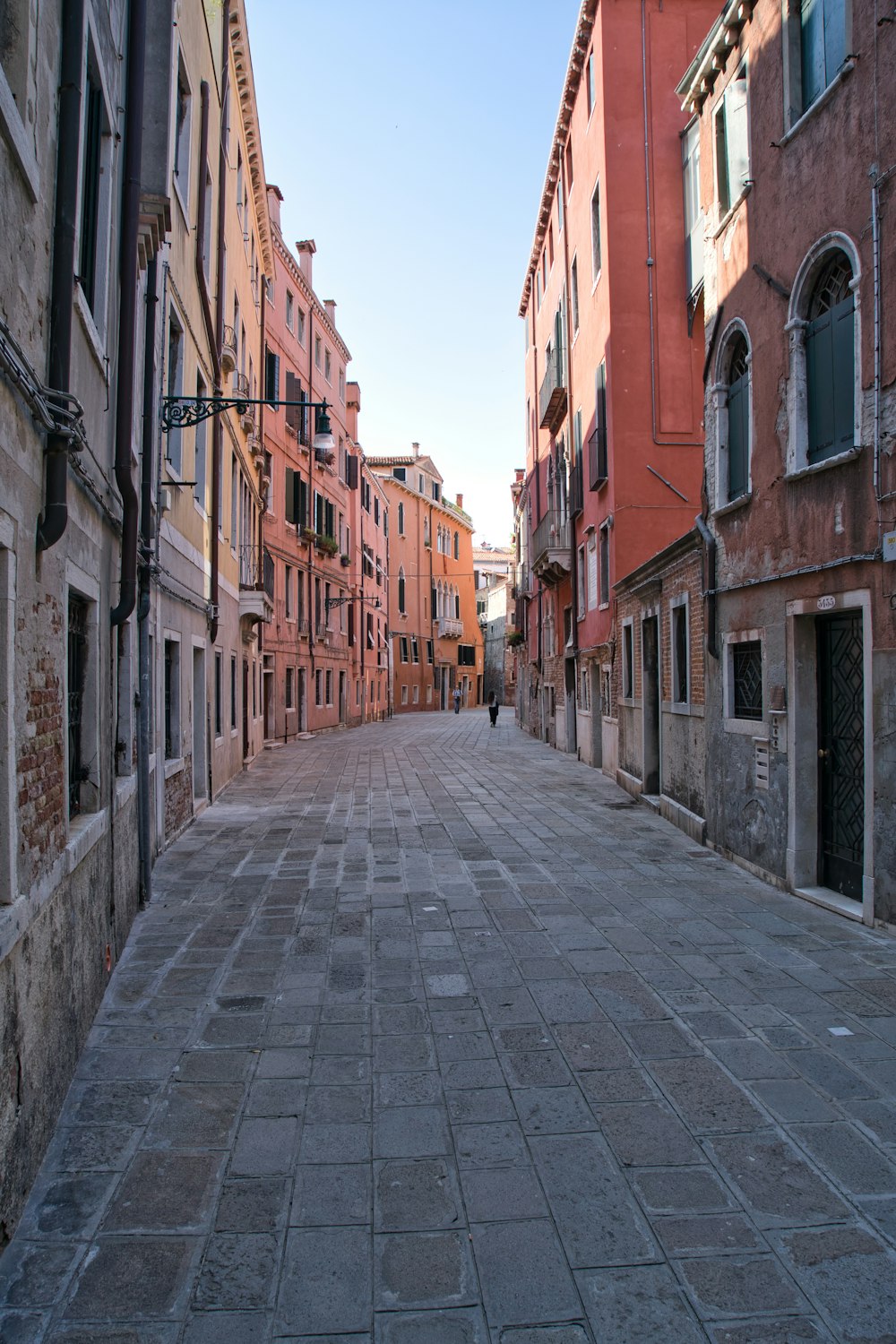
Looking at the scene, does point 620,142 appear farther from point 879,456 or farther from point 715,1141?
point 715,1141

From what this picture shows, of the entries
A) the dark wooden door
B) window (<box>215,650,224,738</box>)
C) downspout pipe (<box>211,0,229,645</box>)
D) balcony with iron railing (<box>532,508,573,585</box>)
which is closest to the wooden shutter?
the dark wooden door

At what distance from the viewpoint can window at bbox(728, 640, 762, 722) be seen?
27.2 ft

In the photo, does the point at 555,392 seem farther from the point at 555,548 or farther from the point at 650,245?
the point at 650,245

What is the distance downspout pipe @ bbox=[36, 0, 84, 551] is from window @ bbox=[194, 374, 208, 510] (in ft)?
26.0

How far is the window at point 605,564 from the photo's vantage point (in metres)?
17.0

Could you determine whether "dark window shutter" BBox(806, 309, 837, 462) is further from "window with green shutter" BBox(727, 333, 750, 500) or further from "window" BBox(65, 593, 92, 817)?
"window" BBox(65, 593, 92, 817)

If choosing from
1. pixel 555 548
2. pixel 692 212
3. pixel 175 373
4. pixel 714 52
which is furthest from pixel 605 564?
pixel 175 373

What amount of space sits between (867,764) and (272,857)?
5587mm

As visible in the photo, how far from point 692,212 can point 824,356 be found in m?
9.82

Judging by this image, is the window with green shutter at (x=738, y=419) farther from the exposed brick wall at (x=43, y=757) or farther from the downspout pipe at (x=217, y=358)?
the downspout pipe at (x=217, y=358)

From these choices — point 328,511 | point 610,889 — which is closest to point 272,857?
point 610,889

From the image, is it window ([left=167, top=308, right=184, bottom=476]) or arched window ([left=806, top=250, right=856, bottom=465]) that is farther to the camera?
window ([left=167, top=308, right=184, bottom=476])

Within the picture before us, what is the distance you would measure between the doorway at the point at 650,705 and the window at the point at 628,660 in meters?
0.84

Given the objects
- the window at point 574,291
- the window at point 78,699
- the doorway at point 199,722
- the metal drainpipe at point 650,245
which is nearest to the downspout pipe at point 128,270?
the window at point 78,699
